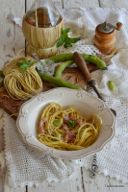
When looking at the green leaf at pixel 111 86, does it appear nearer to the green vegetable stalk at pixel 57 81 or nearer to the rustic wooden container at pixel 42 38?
the green vegetable stalk at pixel 57 81

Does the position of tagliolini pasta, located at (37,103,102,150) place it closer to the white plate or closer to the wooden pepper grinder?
the white plate

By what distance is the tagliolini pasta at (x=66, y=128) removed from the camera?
0.86 meters

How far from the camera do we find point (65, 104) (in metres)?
0.95

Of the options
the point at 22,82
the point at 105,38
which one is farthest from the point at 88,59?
the point at 22,82

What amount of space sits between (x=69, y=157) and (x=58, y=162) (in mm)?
45

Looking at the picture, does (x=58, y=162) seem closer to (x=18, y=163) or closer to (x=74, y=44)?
(x=18, y=163)

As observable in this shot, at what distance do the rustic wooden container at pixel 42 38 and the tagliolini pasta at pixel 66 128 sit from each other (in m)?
0.21

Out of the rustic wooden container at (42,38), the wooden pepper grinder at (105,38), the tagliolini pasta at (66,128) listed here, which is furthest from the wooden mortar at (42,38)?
the tagliolini pasta at (66,128)

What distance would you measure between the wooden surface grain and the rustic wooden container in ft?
0.24

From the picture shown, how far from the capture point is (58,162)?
0.85 m

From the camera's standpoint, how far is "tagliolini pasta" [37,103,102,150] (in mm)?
863

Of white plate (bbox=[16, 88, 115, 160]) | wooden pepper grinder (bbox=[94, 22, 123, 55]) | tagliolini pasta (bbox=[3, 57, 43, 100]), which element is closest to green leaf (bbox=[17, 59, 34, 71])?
tagliolini pasta (bbox=[3, 57, 43, 100])

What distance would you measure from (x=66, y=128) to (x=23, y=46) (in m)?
0.36

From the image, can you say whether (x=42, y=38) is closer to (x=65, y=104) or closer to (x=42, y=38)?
(x=42, y=38)
